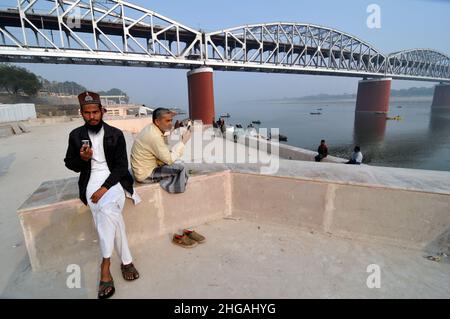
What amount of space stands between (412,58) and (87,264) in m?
123

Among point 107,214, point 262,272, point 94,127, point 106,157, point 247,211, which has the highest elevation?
point 94,127

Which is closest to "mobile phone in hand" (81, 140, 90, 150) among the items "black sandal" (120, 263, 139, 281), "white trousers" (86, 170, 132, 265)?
"white trousers" (86, 170, 132, 265)

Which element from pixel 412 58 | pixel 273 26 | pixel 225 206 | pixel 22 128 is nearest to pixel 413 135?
pixel 273 26

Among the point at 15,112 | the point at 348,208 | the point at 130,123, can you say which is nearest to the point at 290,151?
the point at 348,208

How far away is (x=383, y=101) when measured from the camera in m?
70.5

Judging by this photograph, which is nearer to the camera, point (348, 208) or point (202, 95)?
point (348, 208)

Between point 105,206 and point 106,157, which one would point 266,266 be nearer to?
point 105,206

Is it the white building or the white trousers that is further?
the white building

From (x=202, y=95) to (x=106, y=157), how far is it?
121 ft

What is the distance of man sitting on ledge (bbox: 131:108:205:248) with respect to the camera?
3.05 meters

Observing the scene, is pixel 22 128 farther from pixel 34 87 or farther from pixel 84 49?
pixel 34 87

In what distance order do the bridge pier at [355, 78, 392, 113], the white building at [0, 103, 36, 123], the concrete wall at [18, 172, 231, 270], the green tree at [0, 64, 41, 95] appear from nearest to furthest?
the concrete wall at [18, 172, 231, 270] < the white building at [0, 103, 36, 123] < the green tree at [0, 64, 41, 95] < the bridge pier at [355, 78, 392, 113]

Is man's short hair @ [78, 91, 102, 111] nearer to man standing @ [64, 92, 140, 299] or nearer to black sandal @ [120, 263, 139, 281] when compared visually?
man standing @ [64, 92, 140, 299]

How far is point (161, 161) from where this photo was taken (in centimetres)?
322
